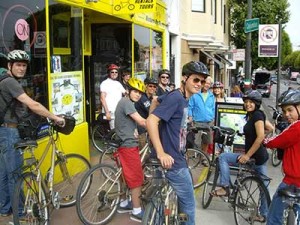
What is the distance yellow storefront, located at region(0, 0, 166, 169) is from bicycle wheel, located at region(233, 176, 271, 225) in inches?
110

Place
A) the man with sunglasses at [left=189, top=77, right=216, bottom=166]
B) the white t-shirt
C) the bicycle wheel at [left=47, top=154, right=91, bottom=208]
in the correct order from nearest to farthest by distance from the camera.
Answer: the bicycle wheel at [left=47, top=154, right=91, bottom=208]
the man with sunglasses at [left=189, top=77, right=216, bottom=166]
the white t-shirt

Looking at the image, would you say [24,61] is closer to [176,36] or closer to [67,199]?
[67,199]

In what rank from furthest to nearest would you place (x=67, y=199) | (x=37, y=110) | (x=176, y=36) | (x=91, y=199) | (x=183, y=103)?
(x=176, y=36), (x=67, y=199), (x=91, y=199), (x=37, y=110), (x=183, y=103)

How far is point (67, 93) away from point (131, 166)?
2.42 m

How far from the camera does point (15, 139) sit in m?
4.65

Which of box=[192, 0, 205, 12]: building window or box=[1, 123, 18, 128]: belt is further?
box=[192, 0, 205, 12]: building window

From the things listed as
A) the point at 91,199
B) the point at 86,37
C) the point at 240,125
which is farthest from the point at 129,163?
the point at 86,37

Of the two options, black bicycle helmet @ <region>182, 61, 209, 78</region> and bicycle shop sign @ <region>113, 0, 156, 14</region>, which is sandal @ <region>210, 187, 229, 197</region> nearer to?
black bicycle helmet @ <region>182, 61, 209, 78</region>

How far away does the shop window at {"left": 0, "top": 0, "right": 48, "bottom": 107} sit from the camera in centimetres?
542

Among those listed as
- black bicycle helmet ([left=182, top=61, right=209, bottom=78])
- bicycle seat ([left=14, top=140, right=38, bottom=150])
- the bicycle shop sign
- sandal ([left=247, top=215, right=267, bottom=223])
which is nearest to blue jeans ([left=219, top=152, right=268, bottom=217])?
sandal ([left=247, top=215, right=267, bottom=223])

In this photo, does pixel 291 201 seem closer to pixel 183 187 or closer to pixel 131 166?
pixel 183 187

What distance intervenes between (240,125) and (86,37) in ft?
15.1

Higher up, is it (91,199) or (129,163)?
(129,163)

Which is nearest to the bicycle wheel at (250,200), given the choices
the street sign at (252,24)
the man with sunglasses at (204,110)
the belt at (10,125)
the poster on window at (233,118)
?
→ the belt at (10,125)
